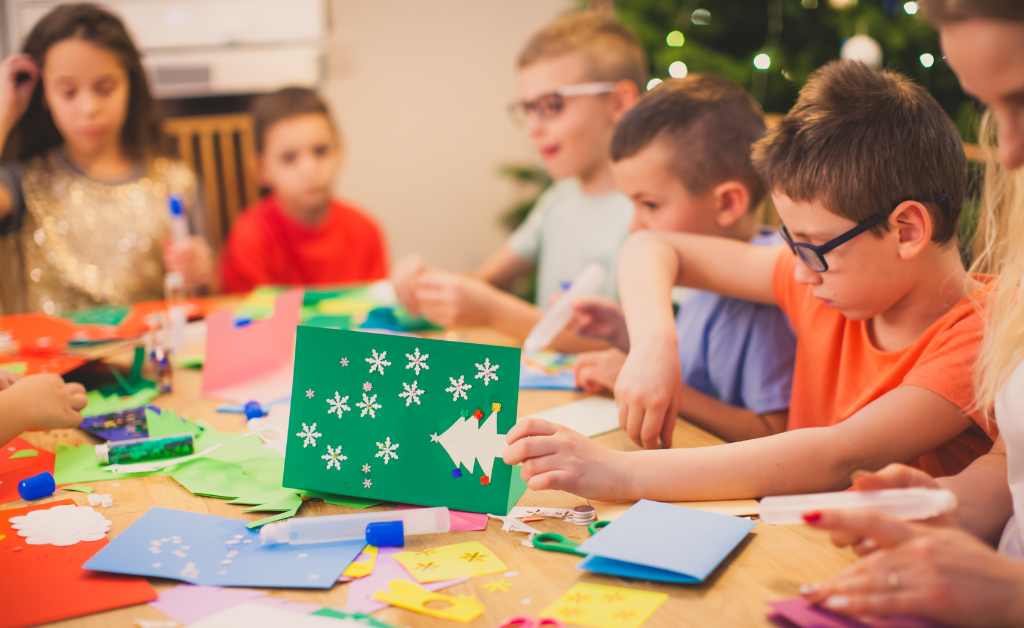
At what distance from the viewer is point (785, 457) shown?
668 millimetres

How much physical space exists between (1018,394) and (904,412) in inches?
3.5

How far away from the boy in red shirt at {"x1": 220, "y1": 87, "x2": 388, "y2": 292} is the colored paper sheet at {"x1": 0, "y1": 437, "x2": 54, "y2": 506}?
1076 millimetres

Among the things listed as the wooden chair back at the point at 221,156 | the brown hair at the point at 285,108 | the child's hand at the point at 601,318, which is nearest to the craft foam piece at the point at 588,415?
the child's hand at the point at 601,318

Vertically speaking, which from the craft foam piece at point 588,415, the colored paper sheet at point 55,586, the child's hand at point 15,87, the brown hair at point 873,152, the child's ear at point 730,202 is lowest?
the colored paper sheet at point 55,586

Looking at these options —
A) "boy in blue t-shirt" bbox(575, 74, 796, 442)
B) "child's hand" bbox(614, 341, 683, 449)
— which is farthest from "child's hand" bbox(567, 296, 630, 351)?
"child's hand" bbox(614, 341, 683, 449)

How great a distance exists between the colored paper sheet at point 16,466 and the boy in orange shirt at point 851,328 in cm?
47

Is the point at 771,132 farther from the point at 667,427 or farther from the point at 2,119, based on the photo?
the point at 2,119

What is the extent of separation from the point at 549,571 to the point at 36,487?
0.48 meters

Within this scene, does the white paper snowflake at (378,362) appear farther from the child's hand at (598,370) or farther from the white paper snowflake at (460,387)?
the child's hand at (598,370)

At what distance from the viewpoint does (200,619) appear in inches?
19.6

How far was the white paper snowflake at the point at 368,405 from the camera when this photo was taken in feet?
2.14

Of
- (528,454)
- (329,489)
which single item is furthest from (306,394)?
(528,454)

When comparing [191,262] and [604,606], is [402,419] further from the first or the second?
[191,262]

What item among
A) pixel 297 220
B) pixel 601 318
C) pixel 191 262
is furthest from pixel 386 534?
pixel 297 220
